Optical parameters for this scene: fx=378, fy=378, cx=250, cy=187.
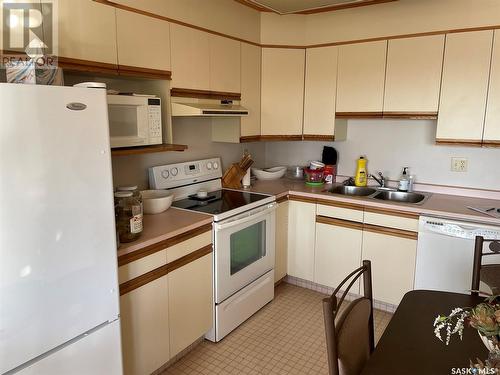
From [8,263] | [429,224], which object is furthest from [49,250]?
[429,224]

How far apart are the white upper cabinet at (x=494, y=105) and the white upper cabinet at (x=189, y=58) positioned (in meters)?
1.98

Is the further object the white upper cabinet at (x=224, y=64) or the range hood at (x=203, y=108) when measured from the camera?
the white upper cabinet at (x=224, y=64)

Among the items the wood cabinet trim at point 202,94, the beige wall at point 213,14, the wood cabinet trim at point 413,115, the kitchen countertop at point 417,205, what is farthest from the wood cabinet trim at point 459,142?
the beige wall at point 213,14

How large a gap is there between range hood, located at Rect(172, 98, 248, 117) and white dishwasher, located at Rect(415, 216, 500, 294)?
1.57 metres

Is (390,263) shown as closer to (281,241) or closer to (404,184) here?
(404,184)

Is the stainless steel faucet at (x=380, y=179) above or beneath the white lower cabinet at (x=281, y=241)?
above

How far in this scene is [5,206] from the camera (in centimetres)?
125

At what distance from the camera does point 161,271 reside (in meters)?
2.09

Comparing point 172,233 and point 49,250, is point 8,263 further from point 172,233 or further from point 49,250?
point 172,233

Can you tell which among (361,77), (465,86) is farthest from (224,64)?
(465,86)

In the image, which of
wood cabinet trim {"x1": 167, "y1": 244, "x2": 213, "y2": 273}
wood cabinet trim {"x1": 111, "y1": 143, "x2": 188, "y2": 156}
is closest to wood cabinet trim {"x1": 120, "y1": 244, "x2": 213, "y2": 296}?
wood cabinet trim {"x1": 167, "y1": 244, "x2": 213, "y2": 273}

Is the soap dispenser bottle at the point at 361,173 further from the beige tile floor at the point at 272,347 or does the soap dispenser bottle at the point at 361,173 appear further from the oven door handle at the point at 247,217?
the beige tile floor at the point at 272,347

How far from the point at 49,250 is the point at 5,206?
23cm

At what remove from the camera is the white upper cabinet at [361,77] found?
3016 mm
